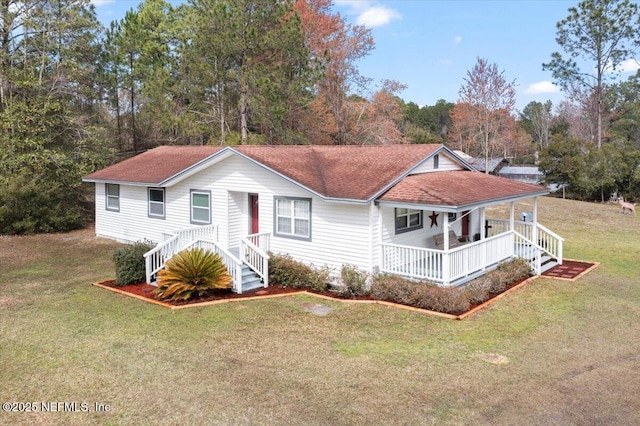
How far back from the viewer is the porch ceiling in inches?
465

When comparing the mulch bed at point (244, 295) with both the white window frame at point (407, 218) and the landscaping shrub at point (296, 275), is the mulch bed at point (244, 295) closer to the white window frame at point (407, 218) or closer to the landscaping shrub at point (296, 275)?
the landscaping shrub at point (296, 275)

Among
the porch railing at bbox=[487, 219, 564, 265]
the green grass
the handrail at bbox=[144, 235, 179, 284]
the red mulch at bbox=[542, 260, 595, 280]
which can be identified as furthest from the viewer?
the porch railing at bbox=[487, 219, 564, 265]

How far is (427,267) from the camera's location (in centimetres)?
1218

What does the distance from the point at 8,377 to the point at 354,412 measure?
5310 millimetres

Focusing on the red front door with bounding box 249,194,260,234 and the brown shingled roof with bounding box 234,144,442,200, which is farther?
the red front door with bounding box 249,194,260,234

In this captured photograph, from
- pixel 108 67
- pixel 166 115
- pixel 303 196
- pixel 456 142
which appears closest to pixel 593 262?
pixel 303 196

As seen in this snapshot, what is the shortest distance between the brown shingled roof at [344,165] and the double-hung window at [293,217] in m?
0.82

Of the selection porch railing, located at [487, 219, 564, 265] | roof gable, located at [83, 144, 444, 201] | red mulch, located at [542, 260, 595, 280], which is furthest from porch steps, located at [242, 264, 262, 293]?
porch railing, located at [487, 219, 564, 265]

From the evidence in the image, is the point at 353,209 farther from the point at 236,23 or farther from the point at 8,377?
the point at 236,23

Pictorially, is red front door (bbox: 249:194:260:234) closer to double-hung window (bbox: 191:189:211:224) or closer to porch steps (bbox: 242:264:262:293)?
double-hung window (bbox: 191:189:211:224)

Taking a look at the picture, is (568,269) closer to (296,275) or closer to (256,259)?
(296,275)

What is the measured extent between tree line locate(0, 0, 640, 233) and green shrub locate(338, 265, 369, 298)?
653 inches

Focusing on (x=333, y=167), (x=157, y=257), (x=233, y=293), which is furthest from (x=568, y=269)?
(x=157, y=257)

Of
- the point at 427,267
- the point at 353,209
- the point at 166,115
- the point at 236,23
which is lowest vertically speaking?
the point at 427,267
